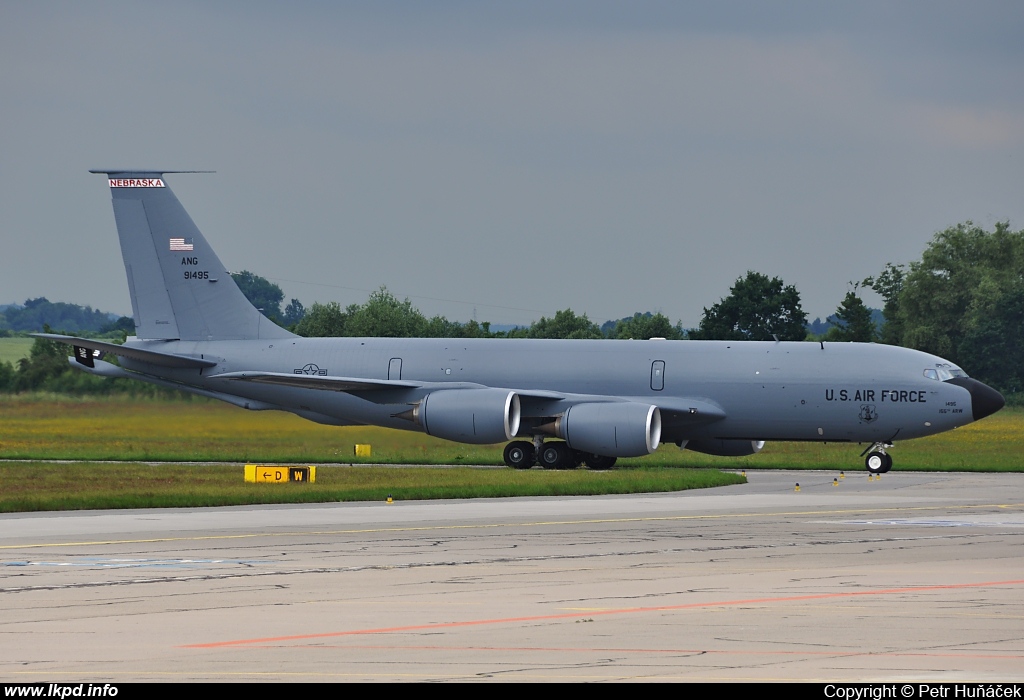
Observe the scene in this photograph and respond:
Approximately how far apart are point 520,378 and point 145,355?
461 inches

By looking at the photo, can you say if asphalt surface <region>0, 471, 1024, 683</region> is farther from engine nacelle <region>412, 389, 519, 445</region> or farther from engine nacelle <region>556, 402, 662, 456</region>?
→ engine nacelle <region>412, 389, 519, 445</region>

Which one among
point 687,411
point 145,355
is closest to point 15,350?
point 145,355

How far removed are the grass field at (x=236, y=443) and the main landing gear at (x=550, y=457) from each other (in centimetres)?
228

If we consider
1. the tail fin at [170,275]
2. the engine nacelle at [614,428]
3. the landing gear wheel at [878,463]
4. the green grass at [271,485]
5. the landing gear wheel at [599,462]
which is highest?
the tail fin at [170,275]

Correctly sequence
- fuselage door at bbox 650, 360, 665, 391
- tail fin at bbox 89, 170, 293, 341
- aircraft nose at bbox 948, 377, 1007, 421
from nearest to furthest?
aircraft nose at bbox 948, 377, 1007, 421, fuselage door at bbox 650, 360, 665, 391, tail fin at bbox 89, 170, 293, 341

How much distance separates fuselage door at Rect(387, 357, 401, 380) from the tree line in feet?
105

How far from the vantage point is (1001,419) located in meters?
71.6

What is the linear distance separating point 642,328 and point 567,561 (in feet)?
280

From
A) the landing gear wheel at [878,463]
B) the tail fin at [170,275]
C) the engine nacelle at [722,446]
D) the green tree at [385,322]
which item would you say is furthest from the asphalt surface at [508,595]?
the green tree at [385,322]

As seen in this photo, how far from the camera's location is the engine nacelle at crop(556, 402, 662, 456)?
42125 millimetres

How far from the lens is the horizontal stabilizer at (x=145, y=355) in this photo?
46000mm

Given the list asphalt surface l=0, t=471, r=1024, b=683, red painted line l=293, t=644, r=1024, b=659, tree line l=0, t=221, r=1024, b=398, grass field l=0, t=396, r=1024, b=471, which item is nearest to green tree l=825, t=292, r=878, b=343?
tree line l=0, t=221, r=1024, b=398

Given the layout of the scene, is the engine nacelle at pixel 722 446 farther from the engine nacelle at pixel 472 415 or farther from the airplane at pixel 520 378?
the engine nacelle at pixel 472 415

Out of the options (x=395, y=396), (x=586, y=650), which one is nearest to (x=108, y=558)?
(x=586, y=650)
